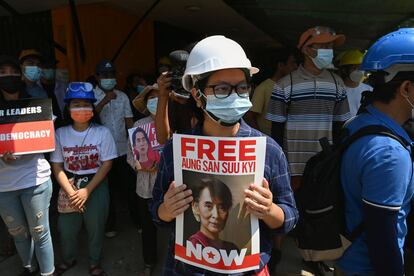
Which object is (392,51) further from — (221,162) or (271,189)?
(221,162)

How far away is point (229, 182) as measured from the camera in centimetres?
117

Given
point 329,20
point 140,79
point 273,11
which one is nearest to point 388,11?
point 329,20

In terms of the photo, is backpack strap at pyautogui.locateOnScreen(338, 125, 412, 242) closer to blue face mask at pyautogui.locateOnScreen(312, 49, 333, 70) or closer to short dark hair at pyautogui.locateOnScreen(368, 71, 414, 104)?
short dark hair at pyautogui.locateOnScreen(368, 71, 414, 104)

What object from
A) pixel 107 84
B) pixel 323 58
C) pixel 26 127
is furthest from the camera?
pixel 107 84

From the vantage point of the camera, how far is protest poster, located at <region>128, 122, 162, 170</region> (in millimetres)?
2768

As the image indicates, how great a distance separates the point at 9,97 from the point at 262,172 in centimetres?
241

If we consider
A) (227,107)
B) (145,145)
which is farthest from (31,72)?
(227,107)

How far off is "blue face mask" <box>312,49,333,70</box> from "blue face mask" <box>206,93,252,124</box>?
1.69m

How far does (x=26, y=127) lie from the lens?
2.62 m

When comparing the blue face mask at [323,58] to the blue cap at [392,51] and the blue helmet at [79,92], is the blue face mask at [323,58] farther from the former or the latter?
the blue helmet at [79,92]

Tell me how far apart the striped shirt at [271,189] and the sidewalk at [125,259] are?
1971 millimetres

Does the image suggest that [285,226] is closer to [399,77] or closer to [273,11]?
[399,77]

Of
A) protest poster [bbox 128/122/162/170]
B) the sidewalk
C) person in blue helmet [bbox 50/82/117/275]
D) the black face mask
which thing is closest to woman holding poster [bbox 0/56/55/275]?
the black face mask

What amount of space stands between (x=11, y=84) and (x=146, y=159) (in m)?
1.20
